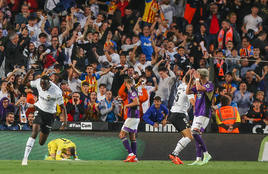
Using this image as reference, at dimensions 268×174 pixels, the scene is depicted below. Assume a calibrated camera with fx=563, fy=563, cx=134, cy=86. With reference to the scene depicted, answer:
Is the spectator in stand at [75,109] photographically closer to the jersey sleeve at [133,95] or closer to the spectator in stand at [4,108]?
the spectator in stand at [4,108]

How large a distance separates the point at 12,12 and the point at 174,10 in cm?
620

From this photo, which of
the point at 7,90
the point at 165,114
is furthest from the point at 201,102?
the point at 7,90

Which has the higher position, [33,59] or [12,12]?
[12,12]

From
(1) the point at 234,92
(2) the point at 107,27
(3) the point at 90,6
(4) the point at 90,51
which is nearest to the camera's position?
(1) the point at 234,92

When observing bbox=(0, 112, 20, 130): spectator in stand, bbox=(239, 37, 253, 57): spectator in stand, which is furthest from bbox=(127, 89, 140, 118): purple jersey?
bbox=(239, 37, 253, 57): spectator in stand

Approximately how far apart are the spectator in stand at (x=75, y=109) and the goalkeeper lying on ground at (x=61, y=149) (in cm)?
87

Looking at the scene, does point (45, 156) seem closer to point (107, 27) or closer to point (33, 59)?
point (33, 59)

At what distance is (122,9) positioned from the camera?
835 inches

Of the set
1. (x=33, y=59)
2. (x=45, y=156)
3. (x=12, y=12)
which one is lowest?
(x=45, y=156)

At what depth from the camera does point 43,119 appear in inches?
511

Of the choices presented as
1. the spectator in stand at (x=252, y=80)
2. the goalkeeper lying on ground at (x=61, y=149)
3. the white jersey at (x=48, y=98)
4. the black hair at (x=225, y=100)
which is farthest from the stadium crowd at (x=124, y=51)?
the white jersey at (x=48, y=98)

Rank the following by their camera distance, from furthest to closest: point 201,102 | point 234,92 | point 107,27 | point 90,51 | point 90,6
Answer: point 90,6
point 107,27
point 90,51
point 234,92
point 201,102

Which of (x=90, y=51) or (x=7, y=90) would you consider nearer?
(x=7, y=90)

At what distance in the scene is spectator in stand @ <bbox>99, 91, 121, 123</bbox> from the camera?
16.2 metres
